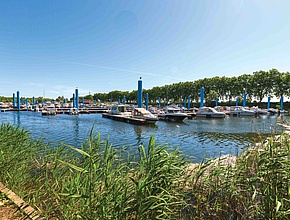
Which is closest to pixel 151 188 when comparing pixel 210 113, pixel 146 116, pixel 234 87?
pixel 146 116

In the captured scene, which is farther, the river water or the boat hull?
the boat hull

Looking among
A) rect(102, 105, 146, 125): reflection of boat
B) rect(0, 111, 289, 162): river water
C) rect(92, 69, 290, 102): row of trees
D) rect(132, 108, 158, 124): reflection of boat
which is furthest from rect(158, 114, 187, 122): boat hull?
rect(92, 69, 290, 102): row of trees

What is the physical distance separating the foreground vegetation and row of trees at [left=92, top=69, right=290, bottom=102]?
60811mm

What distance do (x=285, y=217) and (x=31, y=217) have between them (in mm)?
3545

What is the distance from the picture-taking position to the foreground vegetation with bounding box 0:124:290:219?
2.26m

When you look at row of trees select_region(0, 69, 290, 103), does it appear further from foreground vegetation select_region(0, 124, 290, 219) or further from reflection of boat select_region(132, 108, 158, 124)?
foreground vegetation select_region(0, 124, 290, 219)

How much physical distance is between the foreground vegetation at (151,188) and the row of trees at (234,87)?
60811 millimetres

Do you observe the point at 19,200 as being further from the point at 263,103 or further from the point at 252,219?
Result: the point at 263,103

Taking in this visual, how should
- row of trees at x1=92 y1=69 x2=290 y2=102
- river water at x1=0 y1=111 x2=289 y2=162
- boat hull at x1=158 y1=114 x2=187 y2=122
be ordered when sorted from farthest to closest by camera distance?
row of trees at x1=92 y1=69 x2=290 y2=102, boat hull at x1=158 y1=114 x2=187 y2=122, river water at x1=0 y1=111 x2=289 y2=162

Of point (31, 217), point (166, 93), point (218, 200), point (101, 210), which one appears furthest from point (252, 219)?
point (166, 93)

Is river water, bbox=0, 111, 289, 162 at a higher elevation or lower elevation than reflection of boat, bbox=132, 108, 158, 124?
lower

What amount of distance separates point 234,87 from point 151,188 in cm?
6751

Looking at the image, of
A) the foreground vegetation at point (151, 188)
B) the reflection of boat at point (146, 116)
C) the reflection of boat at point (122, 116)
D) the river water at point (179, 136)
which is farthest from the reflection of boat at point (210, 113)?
the foreground vegetation at point (151, 188)

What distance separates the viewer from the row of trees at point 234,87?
53513mm
